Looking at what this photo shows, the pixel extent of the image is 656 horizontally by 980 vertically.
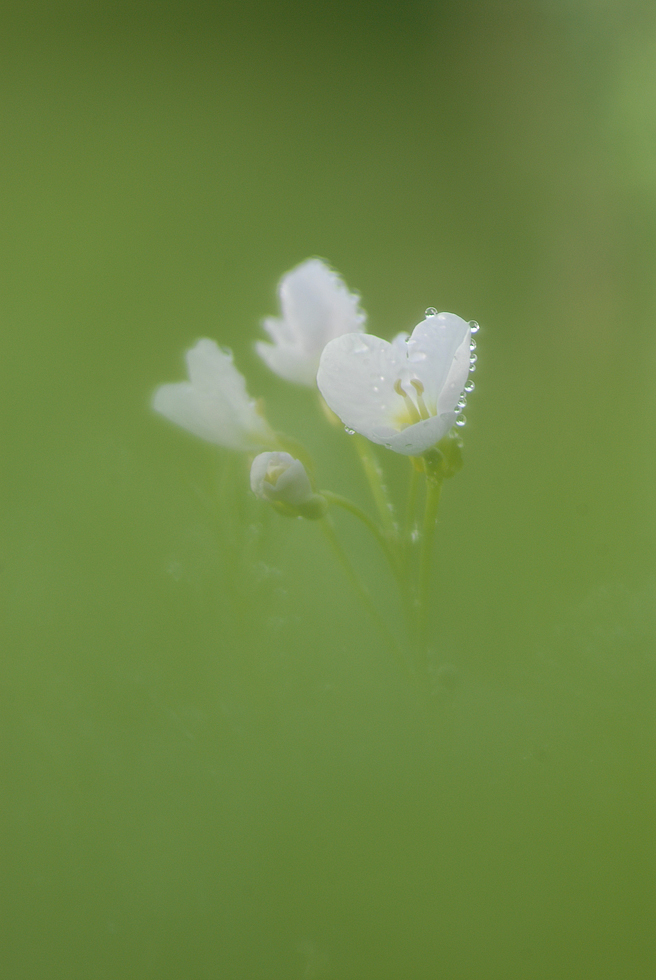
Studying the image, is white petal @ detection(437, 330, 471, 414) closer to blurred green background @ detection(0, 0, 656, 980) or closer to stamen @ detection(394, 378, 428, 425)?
stamen @ detection(394, 378, 428, 425)

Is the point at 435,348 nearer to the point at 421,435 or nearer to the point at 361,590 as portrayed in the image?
the point at 421,435

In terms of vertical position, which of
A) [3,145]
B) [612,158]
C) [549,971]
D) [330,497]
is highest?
[3,145]

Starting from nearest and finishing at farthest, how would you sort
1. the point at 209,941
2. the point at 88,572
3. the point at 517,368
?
the point at 209,941 → the point at 88,572 → the point at 517,368

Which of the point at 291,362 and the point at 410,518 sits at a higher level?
the point at 291,362

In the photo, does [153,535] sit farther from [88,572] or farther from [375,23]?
[375,23]

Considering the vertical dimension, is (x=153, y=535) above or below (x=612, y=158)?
below

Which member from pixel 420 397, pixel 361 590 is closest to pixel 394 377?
pixel 420 397

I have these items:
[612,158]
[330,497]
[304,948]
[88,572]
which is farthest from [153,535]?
[612,158]

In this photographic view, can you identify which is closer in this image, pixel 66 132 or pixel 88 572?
pixel 88 572
